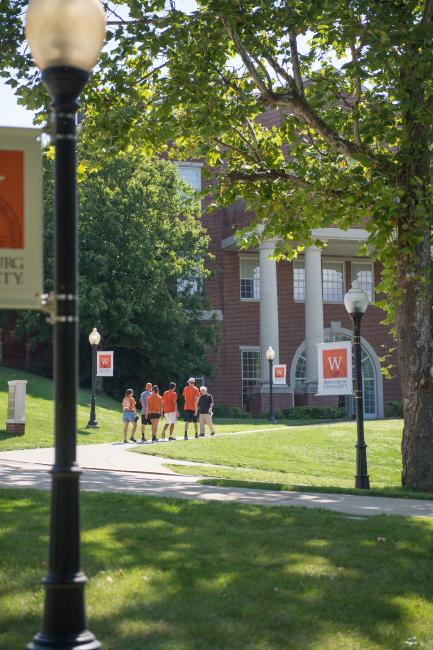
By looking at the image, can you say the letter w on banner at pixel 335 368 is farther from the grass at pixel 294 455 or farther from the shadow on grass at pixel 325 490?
the shadow on grass at pixel 325 490

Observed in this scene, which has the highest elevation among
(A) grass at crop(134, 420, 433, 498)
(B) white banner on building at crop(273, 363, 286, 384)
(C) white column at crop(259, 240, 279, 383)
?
(C) white column at crop(259, 240, 279, 383)

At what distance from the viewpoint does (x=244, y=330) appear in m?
47.9

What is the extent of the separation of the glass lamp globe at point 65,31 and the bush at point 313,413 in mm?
36829

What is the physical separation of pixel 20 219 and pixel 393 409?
147 ft

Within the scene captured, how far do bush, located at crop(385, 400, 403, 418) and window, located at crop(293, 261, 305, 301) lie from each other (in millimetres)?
7475

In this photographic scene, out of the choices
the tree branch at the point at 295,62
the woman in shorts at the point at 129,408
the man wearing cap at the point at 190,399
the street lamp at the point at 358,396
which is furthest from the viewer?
the man wearing cap at the point at 190,399

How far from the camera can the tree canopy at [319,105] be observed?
13.8 metres

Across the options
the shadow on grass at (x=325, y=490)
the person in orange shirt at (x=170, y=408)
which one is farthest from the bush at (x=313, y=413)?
Answer: the shadow on grass at (x=325, y=490)

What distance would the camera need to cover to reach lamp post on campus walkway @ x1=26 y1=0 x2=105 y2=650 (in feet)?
14.3

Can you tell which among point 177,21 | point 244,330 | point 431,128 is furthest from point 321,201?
point 244,330

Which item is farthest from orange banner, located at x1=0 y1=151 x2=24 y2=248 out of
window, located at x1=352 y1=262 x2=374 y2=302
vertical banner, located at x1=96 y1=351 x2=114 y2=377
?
window, located at x1=352 y1=262 x2=374 y2=302

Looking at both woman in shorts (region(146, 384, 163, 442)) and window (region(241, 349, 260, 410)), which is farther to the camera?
window (region(241, 349, 260, 410))

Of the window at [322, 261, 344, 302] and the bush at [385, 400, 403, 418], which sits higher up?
the window at [322, 261, 344, 302]

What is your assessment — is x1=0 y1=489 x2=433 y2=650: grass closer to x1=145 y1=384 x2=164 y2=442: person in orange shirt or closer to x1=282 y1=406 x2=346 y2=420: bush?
x1=145 y1=384 x2=164 y2=442: person in orange shirt
